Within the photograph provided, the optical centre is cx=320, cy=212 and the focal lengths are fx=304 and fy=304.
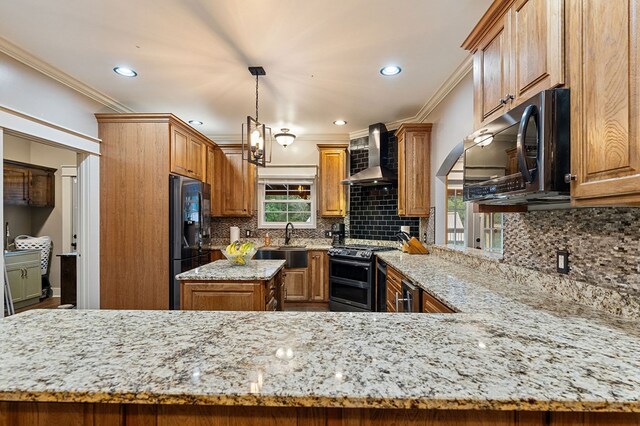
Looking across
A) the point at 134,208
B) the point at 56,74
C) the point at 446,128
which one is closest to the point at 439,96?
the point at 446,128

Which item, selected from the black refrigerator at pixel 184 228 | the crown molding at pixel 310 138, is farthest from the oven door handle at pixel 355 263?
the crown molding at pixel 310 138

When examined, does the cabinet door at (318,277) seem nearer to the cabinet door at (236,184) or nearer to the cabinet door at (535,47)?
the cabinet door at (236,184)

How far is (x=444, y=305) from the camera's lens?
1.61m

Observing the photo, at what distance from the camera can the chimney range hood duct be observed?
13.8 feet

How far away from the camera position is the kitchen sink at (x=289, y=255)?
4488 mm

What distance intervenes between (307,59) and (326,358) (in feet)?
8.11

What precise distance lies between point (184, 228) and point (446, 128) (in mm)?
3088

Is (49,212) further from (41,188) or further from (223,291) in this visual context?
(223,291)

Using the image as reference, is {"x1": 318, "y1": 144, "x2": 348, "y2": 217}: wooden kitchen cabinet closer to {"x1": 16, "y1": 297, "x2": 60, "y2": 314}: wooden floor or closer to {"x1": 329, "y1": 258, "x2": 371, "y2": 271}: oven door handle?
{"x1": 329, "y1": 258, "x2": 371, "y2": 271}: oven door handle

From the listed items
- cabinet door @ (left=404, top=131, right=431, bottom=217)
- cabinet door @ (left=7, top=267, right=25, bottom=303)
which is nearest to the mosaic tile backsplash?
cabinet door @ (left=404, top=131, right=431, bottom=217)

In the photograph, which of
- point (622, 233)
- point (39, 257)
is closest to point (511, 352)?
point (622, 233)

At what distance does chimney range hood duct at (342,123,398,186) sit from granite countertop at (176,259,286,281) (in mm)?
2173

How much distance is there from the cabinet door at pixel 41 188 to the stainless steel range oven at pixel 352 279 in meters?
4.62

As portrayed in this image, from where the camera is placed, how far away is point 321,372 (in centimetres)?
74
